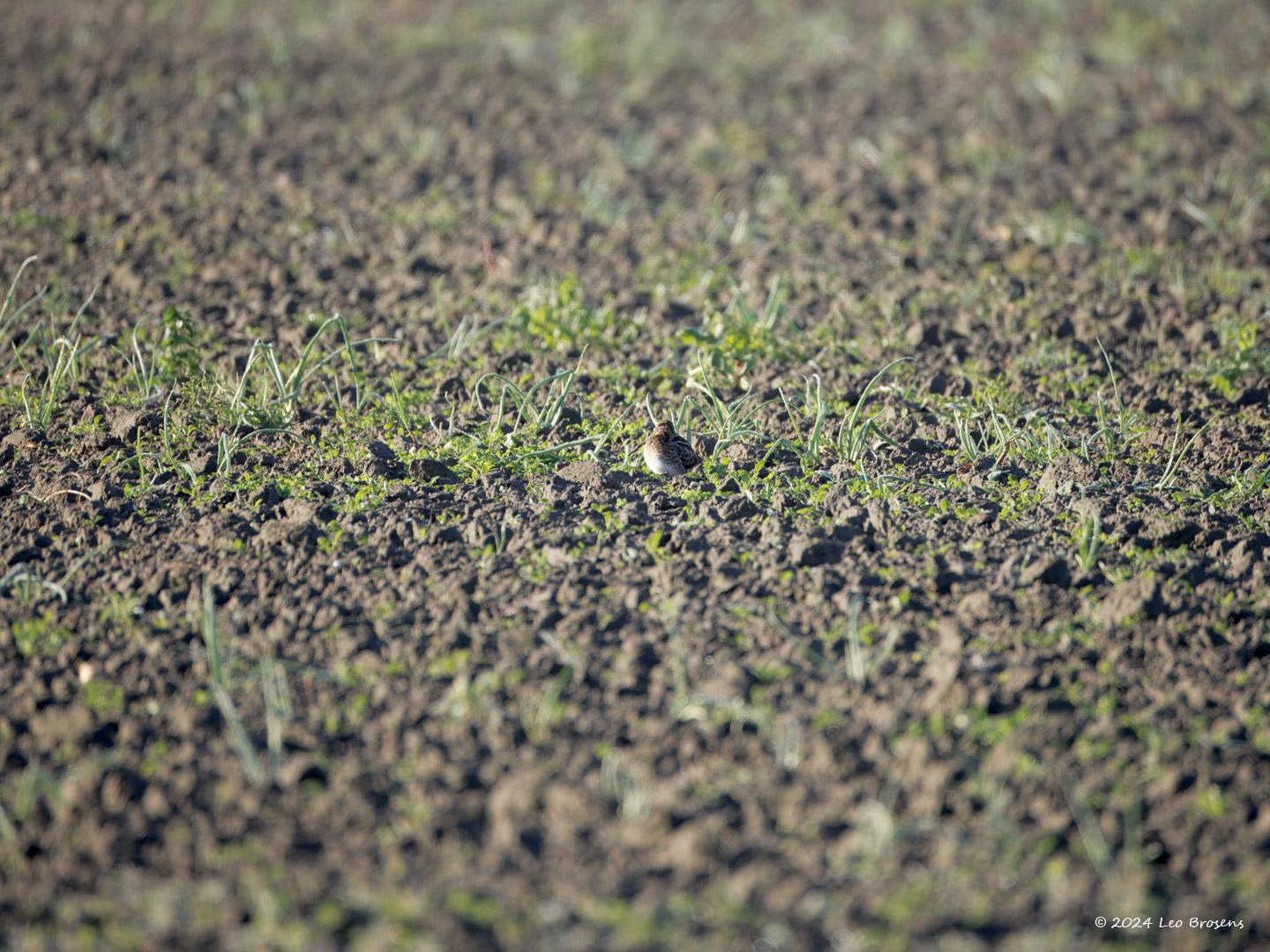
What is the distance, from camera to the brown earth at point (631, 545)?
2107 millimetres

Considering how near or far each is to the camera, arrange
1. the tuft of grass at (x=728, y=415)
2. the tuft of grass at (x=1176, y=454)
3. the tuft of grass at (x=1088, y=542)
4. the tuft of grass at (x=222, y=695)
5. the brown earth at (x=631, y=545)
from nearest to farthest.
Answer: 1. the brown earth at (x=631, y=545)
2. the tuft of grass at (x=222, y=695)
3. the tuft of grass at (x=1088, y=542)
4. the tuft of grass at (x=1176, y=454)
5. the tuft of grass at (x=728, y=415)

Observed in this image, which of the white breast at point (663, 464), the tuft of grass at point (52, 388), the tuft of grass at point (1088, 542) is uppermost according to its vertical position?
the tuft of grass at point (52, 388)

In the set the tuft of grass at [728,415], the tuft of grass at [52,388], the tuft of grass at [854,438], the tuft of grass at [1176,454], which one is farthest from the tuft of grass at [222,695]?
the tuft of grass at [1176,454]

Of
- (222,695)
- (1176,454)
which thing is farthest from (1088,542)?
(222,695)

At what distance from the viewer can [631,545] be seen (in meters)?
3.03

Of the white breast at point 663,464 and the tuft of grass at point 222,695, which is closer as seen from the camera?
the tuft of grass at point 222,695

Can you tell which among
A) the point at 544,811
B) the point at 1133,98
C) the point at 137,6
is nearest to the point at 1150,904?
the point at 544,811

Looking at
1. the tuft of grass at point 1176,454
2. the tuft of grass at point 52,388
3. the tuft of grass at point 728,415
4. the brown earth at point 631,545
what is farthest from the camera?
the tuft of grass at point 52,388

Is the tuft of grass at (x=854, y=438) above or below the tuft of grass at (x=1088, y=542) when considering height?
above

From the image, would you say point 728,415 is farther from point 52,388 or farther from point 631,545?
point 52,388

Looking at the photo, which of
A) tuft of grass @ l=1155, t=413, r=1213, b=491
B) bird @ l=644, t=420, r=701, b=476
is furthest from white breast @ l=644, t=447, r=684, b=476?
tuft of grass @ l=1155, t=413, r=1213, b=491

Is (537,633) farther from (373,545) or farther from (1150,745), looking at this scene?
(1150,745)

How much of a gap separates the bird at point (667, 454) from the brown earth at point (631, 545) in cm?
7

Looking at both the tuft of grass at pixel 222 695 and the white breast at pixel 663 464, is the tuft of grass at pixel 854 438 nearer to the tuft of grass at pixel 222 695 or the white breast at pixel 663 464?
the white breast at pixel 663 464
